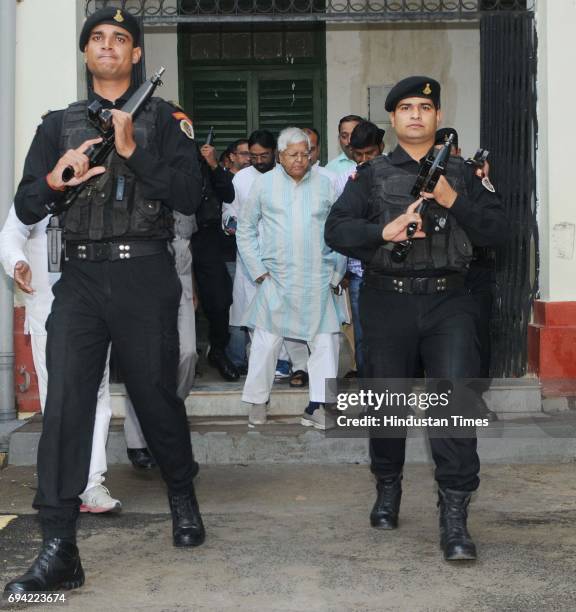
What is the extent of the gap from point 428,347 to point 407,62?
6.05 m

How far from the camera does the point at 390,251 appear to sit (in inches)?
213

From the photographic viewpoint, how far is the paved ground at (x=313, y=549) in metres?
4.66

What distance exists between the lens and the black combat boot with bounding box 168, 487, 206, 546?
5344mm

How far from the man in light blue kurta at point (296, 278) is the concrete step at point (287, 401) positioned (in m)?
0.42

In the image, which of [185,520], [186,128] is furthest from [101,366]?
[186,128]

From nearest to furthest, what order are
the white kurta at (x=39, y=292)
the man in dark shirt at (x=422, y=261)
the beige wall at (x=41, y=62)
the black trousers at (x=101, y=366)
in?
the black trousers at (x=101, y=366) < the man in dark shirt at (x=422, y=261) < the white kurta at (x=39, y=292) < the beige wall at (x=41, y=62)

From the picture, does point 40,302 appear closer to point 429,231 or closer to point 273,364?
point 273,364

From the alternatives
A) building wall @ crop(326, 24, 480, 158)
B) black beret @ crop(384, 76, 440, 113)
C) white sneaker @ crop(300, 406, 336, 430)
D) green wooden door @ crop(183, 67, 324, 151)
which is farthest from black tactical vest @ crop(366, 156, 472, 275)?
green wooden door @ crop(183, 67, 324, 151)

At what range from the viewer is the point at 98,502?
5.98 metres

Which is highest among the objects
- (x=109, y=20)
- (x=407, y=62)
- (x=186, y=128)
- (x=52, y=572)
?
(x=407, y=62)

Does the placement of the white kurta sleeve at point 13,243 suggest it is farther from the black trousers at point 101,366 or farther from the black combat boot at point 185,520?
the black combat boot at point 185,520

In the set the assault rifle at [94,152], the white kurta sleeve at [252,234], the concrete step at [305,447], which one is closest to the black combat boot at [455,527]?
the assault rifle at [94,152]

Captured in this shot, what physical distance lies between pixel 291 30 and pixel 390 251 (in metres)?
6.11

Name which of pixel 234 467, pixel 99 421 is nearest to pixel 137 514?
pixel 99 421
